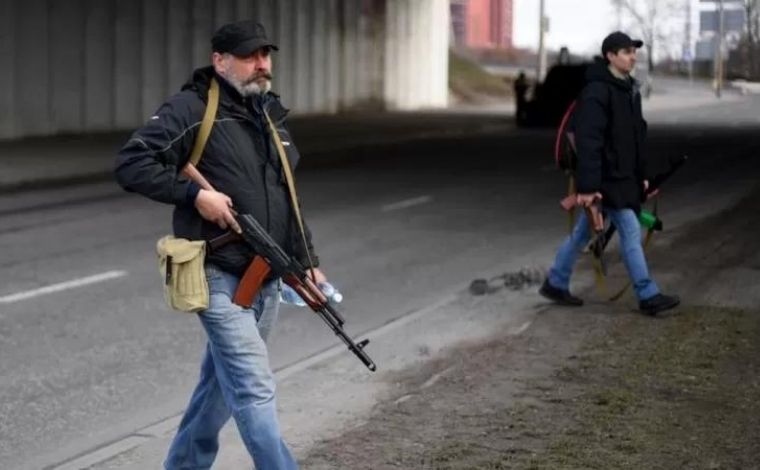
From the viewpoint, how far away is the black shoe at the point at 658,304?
9.91 metres

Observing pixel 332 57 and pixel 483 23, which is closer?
pixel 332 57

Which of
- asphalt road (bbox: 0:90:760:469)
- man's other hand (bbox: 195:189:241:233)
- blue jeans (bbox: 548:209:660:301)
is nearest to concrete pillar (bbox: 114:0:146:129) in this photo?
asphalt road (bbox: 0:90:760:469)

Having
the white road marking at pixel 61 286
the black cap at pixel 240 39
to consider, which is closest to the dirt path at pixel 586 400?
the black cap at pixel 240 39

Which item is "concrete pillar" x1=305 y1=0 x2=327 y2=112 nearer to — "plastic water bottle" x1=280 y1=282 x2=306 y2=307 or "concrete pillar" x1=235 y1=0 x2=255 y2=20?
"concrete pillar" x1=235 y1=0 x2=255 y2=20

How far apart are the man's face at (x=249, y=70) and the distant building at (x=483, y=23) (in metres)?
89.2

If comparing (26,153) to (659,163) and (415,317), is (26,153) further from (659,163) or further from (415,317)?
(415,317)

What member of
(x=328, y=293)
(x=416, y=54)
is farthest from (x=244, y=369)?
(x=416, y=54)

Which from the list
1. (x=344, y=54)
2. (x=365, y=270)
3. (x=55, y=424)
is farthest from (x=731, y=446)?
(x=344, y=54)

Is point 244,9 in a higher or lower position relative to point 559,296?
higher

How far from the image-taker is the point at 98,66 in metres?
29.5

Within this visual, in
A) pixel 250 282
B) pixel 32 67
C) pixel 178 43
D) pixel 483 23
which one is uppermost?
pixel 483 23

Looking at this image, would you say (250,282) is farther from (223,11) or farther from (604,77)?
(223,11)

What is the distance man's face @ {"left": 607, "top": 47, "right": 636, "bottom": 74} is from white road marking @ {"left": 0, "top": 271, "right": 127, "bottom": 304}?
473 cm

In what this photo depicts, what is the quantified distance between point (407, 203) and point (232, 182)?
43.5 ft
